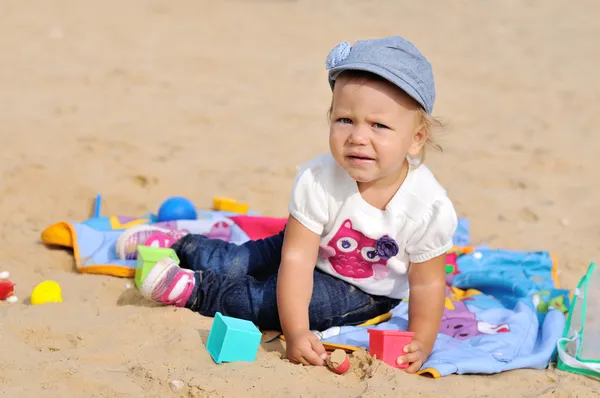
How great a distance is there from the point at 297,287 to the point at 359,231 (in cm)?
33

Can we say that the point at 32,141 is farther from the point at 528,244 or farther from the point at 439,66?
the point at 439,66

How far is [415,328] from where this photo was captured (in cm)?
299

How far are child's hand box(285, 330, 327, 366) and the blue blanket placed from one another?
0.66 feet

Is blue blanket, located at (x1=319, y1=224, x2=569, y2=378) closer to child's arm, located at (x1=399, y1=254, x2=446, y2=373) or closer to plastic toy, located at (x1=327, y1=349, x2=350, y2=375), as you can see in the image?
child's arm, located at (x1=399, y1=254, x2=446, y2=373)

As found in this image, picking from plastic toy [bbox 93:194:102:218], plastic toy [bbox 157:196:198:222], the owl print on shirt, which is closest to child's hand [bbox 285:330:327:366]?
the owl print on shirt

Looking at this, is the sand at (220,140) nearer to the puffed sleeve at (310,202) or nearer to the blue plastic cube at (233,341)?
the blue plastic cube at (233,341)

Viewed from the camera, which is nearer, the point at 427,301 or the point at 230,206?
the point at 427,301

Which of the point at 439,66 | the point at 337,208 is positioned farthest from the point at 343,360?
the point at 439,66

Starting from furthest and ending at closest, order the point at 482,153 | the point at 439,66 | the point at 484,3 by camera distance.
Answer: the point at 484,3 → the point at 439,66 → the point at 482,153

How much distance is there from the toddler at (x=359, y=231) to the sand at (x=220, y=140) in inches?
6.5

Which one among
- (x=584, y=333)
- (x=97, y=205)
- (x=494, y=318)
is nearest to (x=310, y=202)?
(x=494, y=318)

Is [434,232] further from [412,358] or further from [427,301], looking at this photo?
[412,358]

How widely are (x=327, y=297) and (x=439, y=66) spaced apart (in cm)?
541

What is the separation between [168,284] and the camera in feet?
10.1
